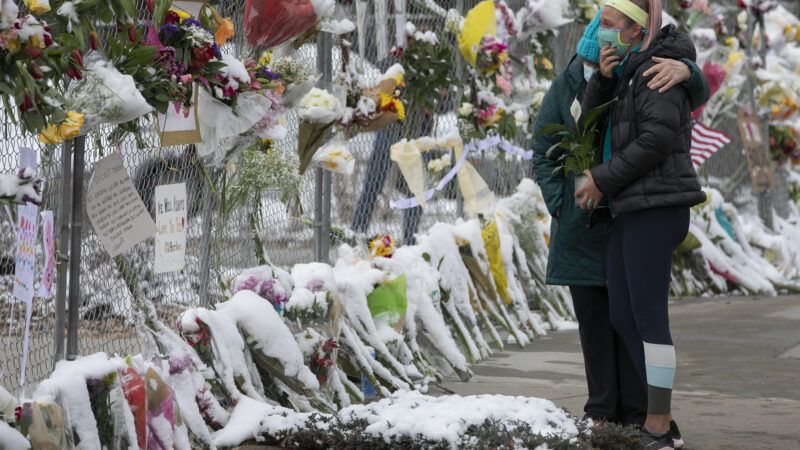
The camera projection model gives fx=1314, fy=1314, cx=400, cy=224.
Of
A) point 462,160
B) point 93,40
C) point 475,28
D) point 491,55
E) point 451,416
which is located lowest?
point 451,416

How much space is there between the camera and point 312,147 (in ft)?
19.5

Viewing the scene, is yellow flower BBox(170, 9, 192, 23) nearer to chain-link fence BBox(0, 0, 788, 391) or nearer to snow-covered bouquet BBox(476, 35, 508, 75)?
chain-link fence BBox(0, 0, 788, 391)

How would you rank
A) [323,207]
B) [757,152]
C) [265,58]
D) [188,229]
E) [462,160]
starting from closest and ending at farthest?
[188,229] < [265,58] < [323,207] < [462,160] < [757,152]

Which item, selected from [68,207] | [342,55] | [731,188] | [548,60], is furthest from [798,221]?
[68,207]

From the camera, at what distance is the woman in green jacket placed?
512 centimetres

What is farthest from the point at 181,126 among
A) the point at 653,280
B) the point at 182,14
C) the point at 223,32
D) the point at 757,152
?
the point at 757,152

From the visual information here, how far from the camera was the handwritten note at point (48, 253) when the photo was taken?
4082 mm

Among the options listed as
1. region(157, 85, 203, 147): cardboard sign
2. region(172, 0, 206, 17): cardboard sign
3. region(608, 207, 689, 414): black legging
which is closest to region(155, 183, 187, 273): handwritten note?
region(157, 85, 203, 147): cardboard sign

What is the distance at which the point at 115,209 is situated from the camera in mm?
4414

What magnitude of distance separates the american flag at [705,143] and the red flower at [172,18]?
6979mm

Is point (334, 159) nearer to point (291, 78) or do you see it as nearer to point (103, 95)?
point (291, 78)

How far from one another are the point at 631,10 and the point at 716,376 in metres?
2.47

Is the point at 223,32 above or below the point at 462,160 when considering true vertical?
above

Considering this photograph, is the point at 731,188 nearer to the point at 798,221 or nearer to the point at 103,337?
the point at 798,221
